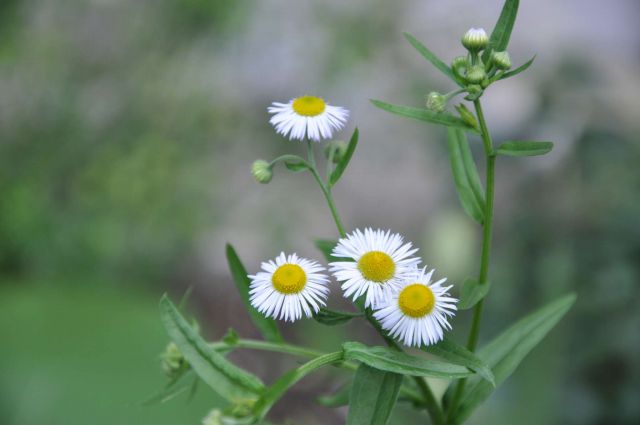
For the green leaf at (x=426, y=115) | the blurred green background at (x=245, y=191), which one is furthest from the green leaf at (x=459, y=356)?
the blurred green background at (x=245, y=191)

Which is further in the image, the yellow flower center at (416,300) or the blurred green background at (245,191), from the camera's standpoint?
the blurred green background at (245,191)

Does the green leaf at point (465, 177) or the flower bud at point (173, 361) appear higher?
the green leaf at point (465, 177)

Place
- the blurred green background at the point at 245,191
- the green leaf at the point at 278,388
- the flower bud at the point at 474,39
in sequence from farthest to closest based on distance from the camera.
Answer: the blurred green background at the point at 245,191 < the flower bud at the point at 474,39 < the green leaf at the point at 278,388

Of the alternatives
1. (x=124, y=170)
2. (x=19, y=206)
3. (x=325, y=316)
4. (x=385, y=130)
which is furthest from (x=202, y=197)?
(x=325, y=316)

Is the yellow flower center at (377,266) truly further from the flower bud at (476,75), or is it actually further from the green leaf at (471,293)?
the flower bud at (476,75)

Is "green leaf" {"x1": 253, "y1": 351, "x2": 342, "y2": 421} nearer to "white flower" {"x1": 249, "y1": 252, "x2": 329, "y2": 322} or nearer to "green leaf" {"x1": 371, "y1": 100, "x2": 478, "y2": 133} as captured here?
"white flower" {"x1": 249, "y1": 252, "x2": 329, "y2": 322}

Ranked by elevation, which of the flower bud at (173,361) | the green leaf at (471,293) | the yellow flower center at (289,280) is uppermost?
the green leaf at (471,293)

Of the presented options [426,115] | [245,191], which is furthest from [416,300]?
[245,191]
